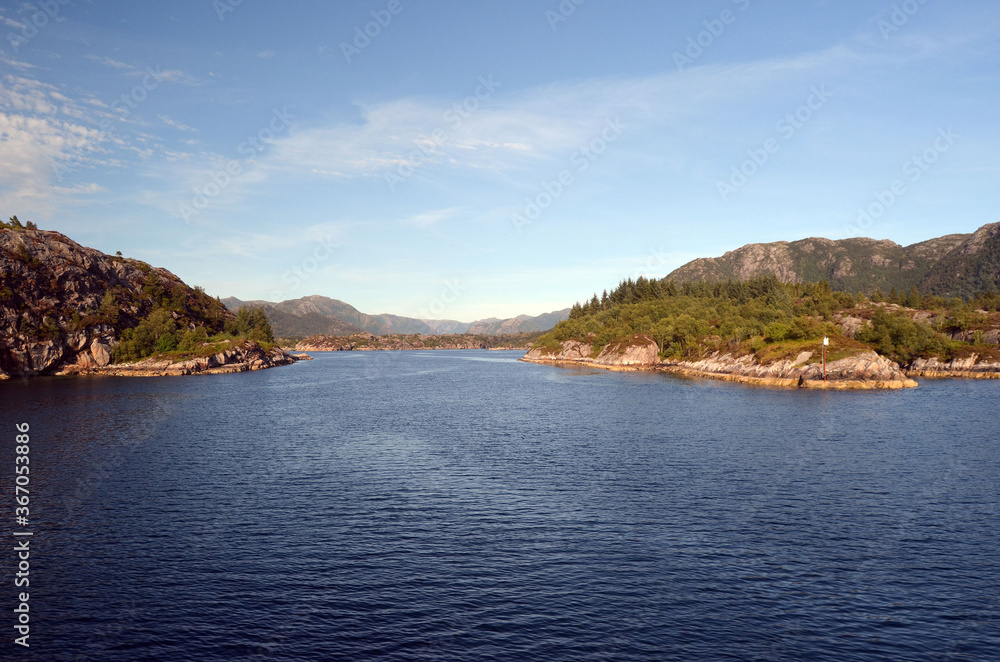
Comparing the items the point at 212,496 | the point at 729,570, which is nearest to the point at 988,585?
the point at 729,570

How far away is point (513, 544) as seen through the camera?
126 feet

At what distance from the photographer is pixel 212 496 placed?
50094 mm

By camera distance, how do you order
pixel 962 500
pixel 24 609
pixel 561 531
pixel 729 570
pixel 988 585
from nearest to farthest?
pixel 24 609 < pixel 988 585 < pixel 729 570 < pixel 561 531 < pixel 962 500

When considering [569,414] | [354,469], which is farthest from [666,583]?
[569,414]

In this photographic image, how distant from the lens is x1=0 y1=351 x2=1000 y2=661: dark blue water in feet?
89.4

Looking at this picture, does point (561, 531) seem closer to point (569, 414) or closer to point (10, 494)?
point (10, 494)

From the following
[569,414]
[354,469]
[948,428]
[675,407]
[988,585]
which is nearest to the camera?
[988,585]

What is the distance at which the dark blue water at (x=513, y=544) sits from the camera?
89.4 feet

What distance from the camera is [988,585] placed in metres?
32.2

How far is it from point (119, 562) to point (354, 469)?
2593 centimetres

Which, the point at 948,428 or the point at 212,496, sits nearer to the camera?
the point at 212,496

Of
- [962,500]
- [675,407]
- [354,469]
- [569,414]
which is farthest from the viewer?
[675,407]

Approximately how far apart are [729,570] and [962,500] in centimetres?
2820

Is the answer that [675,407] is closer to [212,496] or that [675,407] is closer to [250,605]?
[212,496]
